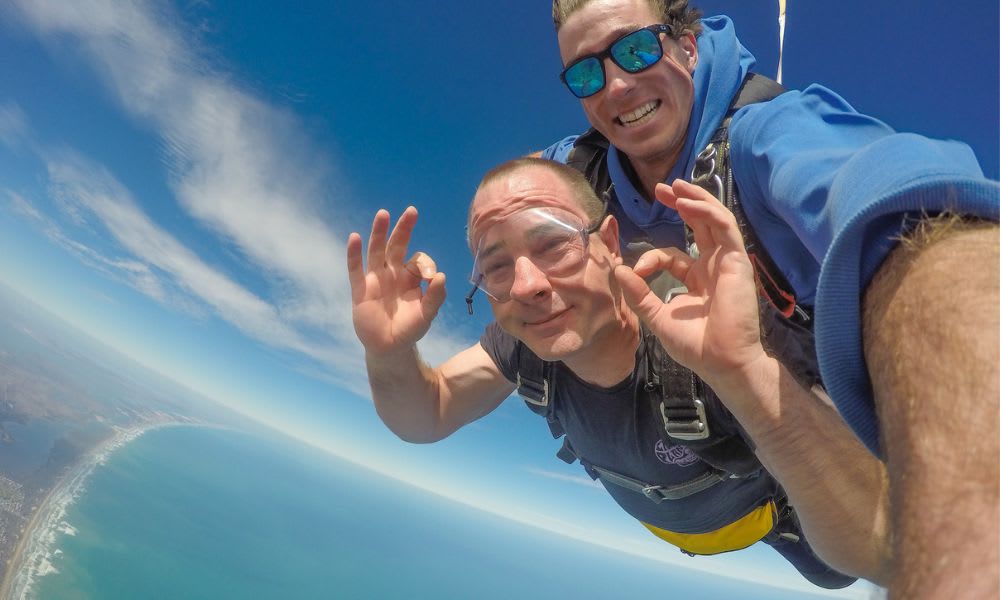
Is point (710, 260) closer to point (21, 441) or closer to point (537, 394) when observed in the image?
point (537, 394)

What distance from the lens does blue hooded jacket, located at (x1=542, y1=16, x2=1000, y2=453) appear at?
69 cm

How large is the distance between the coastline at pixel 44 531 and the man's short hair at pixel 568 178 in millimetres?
56955

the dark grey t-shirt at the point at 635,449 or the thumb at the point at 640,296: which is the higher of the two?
the thumb at the point at 640,296

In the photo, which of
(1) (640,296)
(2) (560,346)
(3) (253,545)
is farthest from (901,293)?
(3) (253,545)

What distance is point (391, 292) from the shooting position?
207 cm

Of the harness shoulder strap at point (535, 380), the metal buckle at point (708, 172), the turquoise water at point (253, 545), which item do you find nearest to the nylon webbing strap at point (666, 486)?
the harness shoulder strap at point (535, 380)

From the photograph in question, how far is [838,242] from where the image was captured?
74 cm

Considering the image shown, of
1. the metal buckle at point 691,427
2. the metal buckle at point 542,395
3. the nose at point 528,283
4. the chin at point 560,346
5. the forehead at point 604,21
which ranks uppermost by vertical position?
the forehead at point 604,21

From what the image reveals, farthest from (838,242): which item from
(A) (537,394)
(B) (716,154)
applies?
(A) (537,394)

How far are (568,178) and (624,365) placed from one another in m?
1.06

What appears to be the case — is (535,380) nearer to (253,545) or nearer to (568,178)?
(568,178)

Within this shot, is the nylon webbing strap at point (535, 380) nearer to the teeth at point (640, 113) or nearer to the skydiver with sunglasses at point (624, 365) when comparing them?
the skydiver with sunglasses at point (624, 365)

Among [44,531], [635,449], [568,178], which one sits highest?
[568,178]

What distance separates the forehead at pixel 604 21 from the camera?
211cm
